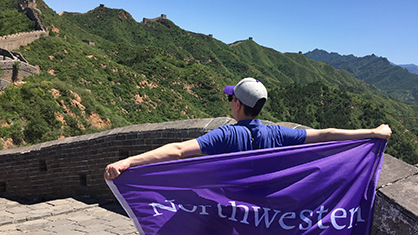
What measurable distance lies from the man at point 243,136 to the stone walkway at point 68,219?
7.56 ft

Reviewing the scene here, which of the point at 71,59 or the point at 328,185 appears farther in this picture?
the point at 71,59

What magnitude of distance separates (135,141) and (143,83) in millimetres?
35441

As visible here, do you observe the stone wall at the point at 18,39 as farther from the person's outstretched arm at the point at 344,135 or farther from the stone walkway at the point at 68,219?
the person's outstretched arm at the point at 344,135

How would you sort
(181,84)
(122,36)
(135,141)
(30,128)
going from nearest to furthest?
1. (135,141)
2. (30,128)
3. (181,84)
4. (122,36)

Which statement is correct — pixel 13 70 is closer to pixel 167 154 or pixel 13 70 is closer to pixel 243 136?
pixel 167 154

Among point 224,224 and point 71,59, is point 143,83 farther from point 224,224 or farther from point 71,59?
point 224,224

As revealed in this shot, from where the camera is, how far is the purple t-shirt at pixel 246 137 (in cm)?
197

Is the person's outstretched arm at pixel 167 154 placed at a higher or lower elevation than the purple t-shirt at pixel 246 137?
lower

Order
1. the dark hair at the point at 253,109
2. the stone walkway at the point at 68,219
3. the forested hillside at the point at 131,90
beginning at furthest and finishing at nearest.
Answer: the forested hillside at the point at 131,90
the stone walkway at the point at 68,219
the dark hair at the point at 253,109

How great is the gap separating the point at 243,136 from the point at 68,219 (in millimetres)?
3648

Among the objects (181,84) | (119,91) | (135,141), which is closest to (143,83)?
(119,91)

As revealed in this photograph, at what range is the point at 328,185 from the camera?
6.55 feet

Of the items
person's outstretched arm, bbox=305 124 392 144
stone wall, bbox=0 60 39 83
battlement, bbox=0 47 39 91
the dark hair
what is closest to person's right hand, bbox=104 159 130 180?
the dark hair

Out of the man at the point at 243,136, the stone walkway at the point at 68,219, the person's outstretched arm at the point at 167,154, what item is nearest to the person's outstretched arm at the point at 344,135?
the man at the point at 243,136
